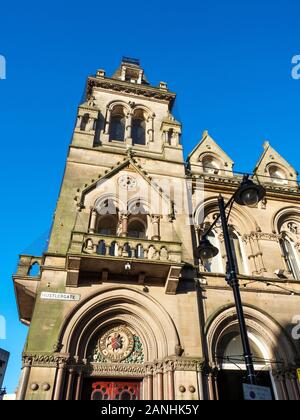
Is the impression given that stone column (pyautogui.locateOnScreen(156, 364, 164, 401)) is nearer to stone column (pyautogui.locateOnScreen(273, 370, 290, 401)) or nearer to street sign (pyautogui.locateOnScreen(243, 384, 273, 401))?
stone column (pyautogui.locateOnScreen(273, 370, 290, 401))

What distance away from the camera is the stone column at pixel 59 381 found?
10.3m

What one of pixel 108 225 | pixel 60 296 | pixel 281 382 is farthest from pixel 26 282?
pixel 281 382

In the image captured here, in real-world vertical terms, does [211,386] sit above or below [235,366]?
below

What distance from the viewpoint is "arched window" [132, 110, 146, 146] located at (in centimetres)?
2084

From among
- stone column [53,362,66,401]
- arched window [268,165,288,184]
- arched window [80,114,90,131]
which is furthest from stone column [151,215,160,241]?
arched window [268,165,288,184]

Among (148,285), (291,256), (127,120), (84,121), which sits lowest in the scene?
(148,285)

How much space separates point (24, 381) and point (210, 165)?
635 inches

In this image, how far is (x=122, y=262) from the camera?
12492mm

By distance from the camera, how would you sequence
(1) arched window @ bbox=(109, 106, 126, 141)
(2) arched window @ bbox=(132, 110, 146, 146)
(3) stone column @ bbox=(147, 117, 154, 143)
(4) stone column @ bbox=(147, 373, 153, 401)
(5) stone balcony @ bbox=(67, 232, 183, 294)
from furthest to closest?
(2) arched window @ bbox=(132, 110, 146, 146) < (1) arched window @ bbox=(109, 106, 126, 141) < (3) stone column @ bbox=(147, 117, 154, 143) < (5) stone balcony @ bbox=(67, 232, 183, 294) < (4) stone column @ bbox=(147, 373, 153, 401)

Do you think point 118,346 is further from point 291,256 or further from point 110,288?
point 291,256

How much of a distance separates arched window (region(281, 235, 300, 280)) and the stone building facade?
0.07m

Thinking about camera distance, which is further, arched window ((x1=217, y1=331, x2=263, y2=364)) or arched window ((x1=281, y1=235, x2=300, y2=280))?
arched window ((x1=281, y1=235, x2=300, y2=280))
